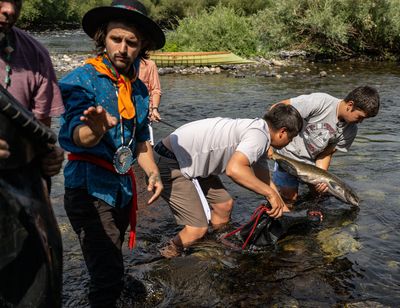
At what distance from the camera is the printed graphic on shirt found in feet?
18.9

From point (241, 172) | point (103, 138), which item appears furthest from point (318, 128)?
point (103, 138)

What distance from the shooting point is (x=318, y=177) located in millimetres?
5723

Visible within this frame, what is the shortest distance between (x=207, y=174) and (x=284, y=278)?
118cm

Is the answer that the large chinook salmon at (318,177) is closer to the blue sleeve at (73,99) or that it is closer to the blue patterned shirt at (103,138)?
the blue patterned shirt at (103,138)

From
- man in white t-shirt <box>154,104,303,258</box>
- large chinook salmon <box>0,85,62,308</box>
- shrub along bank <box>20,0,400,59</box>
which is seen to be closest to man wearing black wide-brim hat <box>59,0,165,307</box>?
large chinook salmon <box>0,85,62,308</box>

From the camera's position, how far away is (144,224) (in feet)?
18.4

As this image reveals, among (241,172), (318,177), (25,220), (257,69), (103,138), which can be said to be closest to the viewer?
(25,220)

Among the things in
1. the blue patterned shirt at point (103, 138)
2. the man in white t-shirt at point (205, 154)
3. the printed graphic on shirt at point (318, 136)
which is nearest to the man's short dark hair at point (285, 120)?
the man in white t-shirt at point (205, 154)

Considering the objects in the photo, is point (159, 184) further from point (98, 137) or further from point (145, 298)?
point (145, 298)

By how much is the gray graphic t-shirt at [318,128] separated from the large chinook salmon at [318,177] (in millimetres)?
292

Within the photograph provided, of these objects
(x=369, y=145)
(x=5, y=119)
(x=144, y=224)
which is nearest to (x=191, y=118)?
(x=369, y=145)

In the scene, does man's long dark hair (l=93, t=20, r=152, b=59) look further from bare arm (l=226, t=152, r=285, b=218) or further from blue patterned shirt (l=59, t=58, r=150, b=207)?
bare arm (l=226, t=152, r=285, b=218)

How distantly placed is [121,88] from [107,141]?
352 millimetres

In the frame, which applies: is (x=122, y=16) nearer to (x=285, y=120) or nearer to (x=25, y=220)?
(x=25, y=220)
